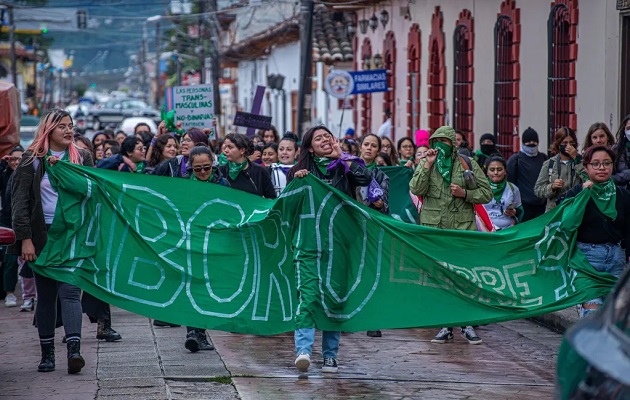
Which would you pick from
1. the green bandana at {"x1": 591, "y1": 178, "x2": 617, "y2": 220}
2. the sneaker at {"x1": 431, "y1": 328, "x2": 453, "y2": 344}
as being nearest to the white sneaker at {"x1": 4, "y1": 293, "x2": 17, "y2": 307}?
the sneaker at {"x1": 431, "y1": 328, "x2": 453, "y2": 344}

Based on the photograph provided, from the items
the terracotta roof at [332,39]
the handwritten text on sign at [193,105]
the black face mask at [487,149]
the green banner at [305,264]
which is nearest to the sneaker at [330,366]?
the green banner at [305,264]

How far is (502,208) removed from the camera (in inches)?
481

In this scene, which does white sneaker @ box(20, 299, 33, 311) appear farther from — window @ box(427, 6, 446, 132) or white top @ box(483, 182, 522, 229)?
window @ box(427, 6, 446, 132)

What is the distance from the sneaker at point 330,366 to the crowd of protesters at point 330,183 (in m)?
Answer: 0.02

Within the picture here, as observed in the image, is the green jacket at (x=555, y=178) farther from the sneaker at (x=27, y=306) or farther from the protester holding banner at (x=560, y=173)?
the sneaker at (x=27, y=306)

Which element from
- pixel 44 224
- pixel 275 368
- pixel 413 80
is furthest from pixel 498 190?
pixel 413 80

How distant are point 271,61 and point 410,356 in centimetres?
4055

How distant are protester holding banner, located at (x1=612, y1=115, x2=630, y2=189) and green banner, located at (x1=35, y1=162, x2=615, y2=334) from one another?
2.61 meters

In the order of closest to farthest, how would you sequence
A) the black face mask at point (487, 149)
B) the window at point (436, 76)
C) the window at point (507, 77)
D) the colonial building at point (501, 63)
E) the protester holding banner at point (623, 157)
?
the protester holding banner at point (623, 157) < the colonial building at point (501, 63) < the black face mask at point (487, 149) < the window at point (507, 77) < the window at point (436, 76)

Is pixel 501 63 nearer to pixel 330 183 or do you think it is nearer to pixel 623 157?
pixel 623 157

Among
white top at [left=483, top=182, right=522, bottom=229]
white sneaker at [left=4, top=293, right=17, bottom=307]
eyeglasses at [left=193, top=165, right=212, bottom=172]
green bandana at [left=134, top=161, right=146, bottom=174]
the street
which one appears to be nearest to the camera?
the street

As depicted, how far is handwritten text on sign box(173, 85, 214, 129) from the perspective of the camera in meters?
19.8

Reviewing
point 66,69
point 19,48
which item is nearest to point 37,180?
point 19,48

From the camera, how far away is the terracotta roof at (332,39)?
34.3 m
